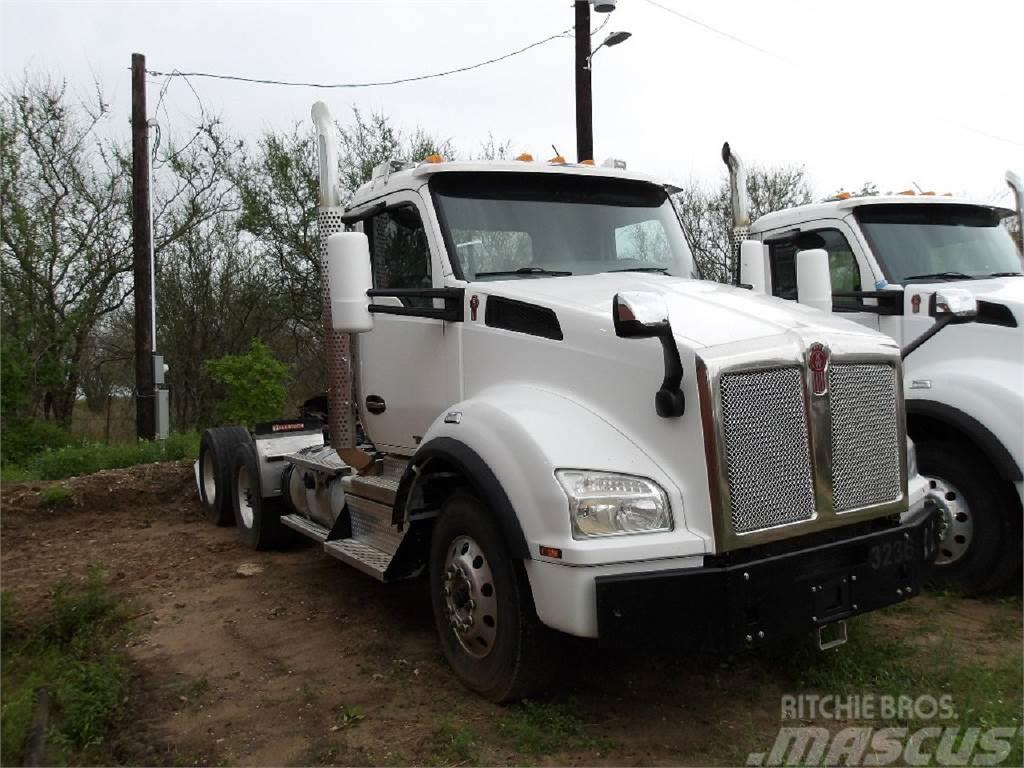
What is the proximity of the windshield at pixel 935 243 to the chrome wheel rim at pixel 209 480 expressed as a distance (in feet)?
20.7

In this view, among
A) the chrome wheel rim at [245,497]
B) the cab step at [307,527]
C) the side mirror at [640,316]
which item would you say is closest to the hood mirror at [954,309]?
the side mirror at [640,316]

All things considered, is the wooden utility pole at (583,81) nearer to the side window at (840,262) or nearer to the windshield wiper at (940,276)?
the side window at (840,262)

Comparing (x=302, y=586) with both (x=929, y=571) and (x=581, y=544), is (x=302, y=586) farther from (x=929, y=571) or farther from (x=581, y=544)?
(x=929, y=571)

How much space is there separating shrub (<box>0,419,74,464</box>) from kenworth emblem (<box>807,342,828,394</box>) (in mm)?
13722

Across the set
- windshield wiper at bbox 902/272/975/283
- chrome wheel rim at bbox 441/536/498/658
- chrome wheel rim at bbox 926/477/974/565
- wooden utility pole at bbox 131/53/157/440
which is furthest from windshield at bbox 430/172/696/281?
wooden utility pole at bbox 131/53/157/440

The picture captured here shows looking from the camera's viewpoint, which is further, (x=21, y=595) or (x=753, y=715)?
(x=21, y=595)

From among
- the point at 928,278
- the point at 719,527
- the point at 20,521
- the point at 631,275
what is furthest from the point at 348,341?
the point at 20,521

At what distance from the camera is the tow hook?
12.5 feet

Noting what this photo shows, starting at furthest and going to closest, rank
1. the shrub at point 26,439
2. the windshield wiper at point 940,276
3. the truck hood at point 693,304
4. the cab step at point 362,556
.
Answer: the shrub at point 26,439 < the windshield wiper at point 940,276 < the cab step at point 362,556 < the truck hood at point 693,304

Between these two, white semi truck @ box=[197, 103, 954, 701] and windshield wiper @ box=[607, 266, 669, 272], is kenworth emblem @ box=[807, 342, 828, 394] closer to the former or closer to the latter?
white semi truck @ box=[197, 103, 954, 701]

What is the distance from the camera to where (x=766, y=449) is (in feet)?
11.2

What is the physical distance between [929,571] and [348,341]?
354 cm

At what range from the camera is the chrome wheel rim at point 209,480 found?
8233 mm

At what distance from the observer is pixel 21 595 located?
5.72 metres
